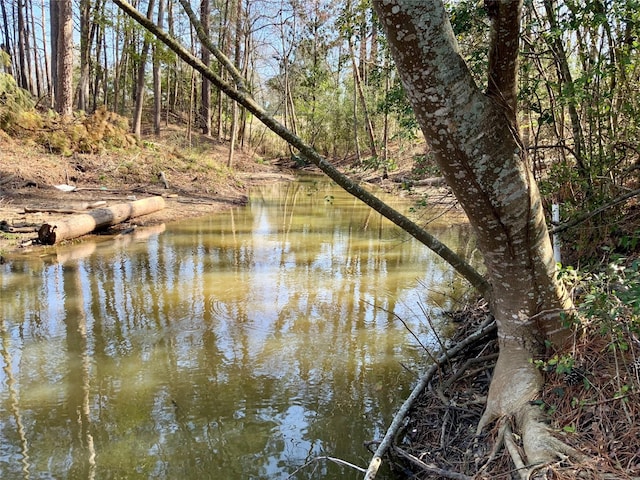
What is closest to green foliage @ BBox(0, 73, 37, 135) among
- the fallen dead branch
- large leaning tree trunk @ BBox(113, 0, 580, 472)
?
large leaning tree trunk @ BBox(113, 0, 580, 472)

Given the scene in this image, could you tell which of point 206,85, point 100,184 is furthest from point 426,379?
point 206,85

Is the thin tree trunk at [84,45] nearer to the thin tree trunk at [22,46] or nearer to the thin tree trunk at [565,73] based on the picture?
the thin tree trunk at [22,46]

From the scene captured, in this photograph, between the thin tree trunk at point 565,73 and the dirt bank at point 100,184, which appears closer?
the thin tree trunk at point 565,73

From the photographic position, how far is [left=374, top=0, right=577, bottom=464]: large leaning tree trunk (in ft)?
7.60

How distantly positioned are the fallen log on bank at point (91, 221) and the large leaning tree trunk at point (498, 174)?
319 inches

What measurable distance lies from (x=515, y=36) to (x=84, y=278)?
644 cm

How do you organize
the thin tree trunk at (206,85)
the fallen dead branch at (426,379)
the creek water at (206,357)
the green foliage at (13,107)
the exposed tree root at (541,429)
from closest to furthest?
the exposed tree root at (541,429)
the fallen dead branch at (426,379)
the creek water at (206,357)
the green foliage at (13,107)
the thin tree trunk at (206,85)

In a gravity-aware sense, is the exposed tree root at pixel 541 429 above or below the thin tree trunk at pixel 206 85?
below

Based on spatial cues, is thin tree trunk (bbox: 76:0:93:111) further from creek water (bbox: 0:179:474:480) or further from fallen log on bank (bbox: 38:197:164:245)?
creek water (bbox: 0:179:474:480)

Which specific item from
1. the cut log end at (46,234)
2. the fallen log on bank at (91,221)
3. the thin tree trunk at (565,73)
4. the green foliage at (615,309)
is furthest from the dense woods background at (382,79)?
the cut log end at (46,234)

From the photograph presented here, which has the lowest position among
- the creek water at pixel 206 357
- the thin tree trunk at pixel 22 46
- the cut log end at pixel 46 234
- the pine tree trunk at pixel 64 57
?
the creek water at pixel 206 357

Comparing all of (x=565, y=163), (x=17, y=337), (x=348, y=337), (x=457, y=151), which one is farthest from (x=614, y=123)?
(x=17, y=337)

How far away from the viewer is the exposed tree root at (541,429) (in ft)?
7.00

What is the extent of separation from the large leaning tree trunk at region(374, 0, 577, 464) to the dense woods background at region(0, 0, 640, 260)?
1.47 ft
